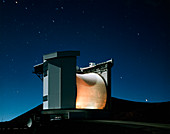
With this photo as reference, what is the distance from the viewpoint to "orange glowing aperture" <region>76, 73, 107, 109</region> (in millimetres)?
23147

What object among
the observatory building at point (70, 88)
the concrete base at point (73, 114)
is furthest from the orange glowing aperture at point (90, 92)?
the concrete base at point (73, 114)

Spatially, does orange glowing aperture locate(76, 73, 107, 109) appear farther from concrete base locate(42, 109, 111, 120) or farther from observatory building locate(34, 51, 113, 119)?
concrete base locate(42, 109, 111, 120)

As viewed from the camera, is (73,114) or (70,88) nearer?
(73,114)

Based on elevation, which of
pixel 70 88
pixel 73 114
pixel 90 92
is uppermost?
pixel 70 88

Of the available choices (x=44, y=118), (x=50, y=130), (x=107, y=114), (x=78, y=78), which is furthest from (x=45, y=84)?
(x=50, y=130)

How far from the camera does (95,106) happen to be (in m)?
24.9

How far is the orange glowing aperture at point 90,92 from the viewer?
23.1 meters

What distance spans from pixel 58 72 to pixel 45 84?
12.0 ft

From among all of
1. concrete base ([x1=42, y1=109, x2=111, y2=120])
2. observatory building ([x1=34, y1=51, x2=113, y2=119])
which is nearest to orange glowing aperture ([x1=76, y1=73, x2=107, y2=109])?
observatory building ([x1=34, y1=51, x2=113, y2=119])

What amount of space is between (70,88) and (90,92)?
11.8 feet

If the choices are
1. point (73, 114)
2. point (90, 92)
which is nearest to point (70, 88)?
point (73, 114)

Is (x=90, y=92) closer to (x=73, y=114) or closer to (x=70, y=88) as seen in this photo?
(x=70, y=88)

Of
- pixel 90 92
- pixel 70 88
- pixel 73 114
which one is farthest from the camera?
pixel 90 92

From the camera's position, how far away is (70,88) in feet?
70.9
